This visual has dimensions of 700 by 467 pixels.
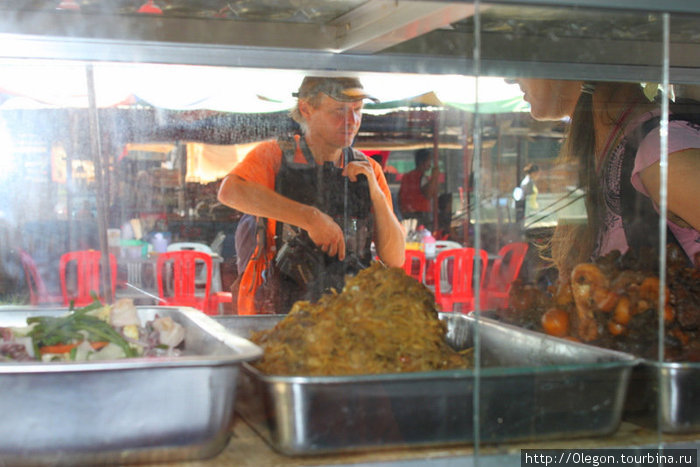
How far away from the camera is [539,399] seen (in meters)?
1.21

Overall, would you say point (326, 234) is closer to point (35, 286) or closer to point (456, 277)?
point (456, 277)

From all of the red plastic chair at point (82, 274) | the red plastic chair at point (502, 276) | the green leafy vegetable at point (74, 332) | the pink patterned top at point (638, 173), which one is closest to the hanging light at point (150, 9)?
the red plastic chair at point (82, 274)

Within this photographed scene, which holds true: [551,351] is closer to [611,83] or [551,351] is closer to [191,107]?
[611,83]

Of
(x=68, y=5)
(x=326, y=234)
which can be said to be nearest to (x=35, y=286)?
(x=68, y=5)

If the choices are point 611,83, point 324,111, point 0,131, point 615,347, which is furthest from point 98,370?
point 611,83

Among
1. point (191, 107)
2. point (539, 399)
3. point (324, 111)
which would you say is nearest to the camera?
point (539, 399)

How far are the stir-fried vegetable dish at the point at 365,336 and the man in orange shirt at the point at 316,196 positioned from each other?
0.18m

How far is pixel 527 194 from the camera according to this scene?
1.47 meters

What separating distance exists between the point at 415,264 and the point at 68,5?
0.84 m

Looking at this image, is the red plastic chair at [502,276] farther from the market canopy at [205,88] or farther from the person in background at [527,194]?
the market canopy at [205,88]

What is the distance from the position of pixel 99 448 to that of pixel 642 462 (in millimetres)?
924

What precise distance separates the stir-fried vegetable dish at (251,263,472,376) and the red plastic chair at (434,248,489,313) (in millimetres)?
46

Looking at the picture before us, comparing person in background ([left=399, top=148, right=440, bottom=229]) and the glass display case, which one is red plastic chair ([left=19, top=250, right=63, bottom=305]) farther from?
person in background ([left=399, top=148, right=440, bottom=229])

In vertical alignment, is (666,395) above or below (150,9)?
below
